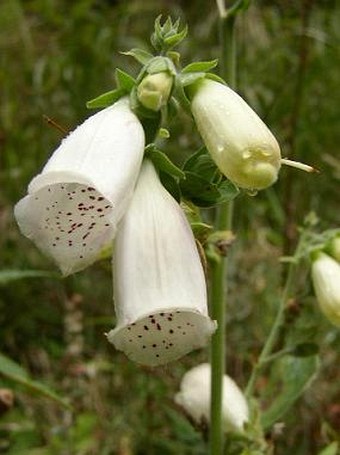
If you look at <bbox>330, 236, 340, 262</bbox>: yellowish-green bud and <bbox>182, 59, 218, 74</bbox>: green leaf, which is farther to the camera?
<bbox>330, 236, 340, 262</bbox>: yellowish-green bud

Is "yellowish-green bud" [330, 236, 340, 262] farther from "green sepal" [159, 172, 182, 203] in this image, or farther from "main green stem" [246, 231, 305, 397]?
"green sepal" [159, 172, 182, 203]

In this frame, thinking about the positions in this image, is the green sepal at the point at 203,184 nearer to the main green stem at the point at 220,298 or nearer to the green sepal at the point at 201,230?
the green sepal at the point at 201,230

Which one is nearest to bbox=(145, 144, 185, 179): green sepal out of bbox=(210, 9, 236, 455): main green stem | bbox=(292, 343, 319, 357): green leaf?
bbox=(210, 9, 236, 455): main green stem

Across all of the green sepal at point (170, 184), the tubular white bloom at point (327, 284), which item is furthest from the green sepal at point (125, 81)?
the tubular white bloom at point (327, 284)

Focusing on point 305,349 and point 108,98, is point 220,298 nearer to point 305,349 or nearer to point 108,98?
point 305,349

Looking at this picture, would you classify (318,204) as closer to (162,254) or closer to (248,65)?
(248,65)
